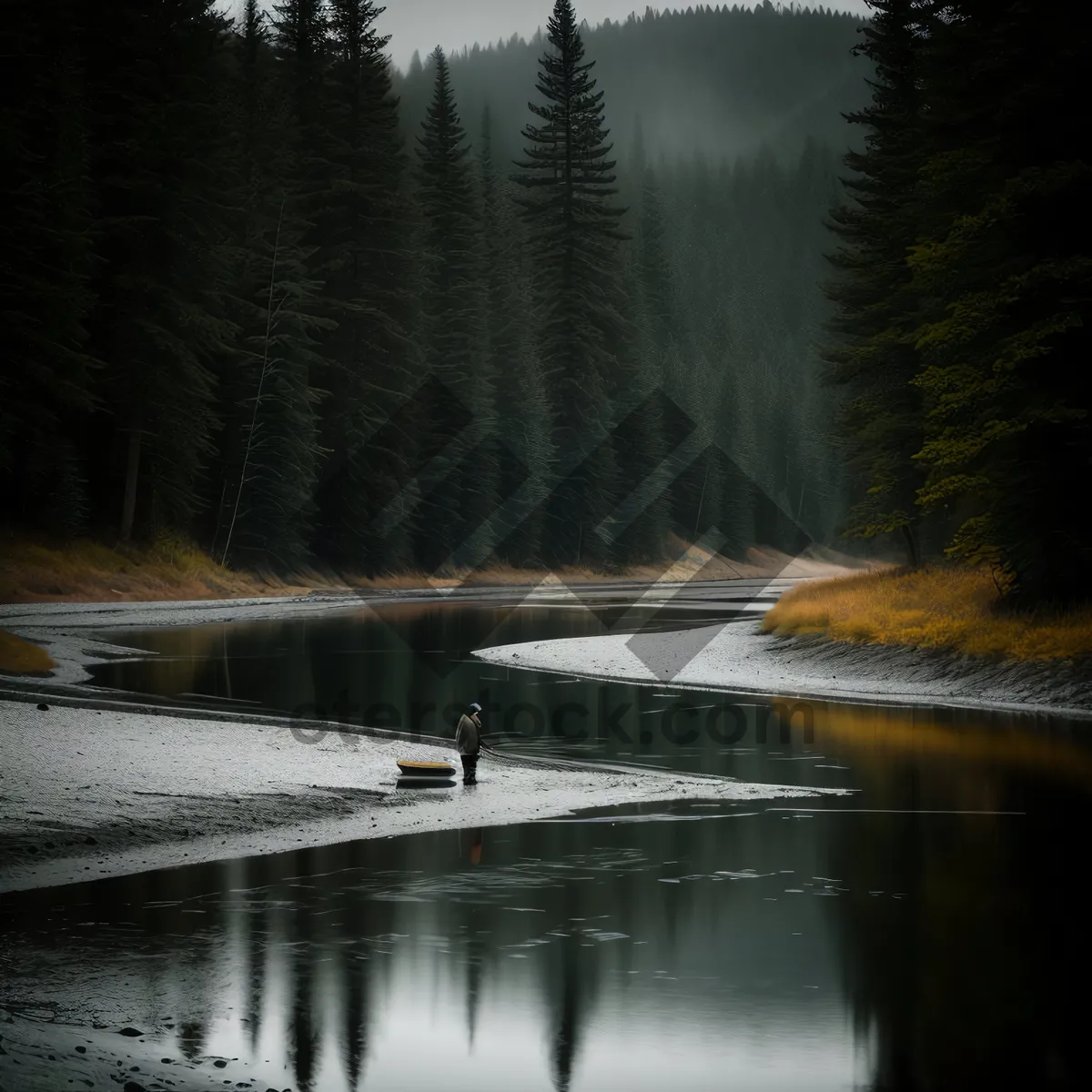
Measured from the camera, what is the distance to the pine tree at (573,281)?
89875 mm

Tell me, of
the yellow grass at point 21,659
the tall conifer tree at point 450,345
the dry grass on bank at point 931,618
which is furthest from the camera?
the tall conifer tree at point 450,345

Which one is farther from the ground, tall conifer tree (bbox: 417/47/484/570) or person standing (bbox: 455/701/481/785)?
tall conifer tree (bbox: 417/47/484/570)

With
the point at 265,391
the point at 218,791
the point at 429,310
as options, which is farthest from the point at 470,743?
the point at 429,310

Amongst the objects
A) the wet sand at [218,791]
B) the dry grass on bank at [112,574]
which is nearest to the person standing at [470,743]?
the wet sand at [218,791]

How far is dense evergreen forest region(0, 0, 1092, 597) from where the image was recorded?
1150 inches

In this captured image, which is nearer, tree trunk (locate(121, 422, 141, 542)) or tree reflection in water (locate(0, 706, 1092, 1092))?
tree reflection in water (locate(0, 706, 1092, 1092))

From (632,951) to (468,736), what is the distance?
726 cm

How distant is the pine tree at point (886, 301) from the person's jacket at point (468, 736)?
22.5 metres

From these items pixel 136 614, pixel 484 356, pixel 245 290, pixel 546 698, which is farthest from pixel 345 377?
pixel 546 698

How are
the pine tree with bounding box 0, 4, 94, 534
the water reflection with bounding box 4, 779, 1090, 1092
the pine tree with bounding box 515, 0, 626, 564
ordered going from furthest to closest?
the pine tree with bounding box 515, 0, 626, 564
the pine tree with bounding box 0, 4, 94, 534
the water reflection with bounding box 4, 779, 1090, 1092

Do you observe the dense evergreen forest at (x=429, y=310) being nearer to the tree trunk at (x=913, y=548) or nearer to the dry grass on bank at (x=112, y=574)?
the tree trunk at (x=913, y=548)

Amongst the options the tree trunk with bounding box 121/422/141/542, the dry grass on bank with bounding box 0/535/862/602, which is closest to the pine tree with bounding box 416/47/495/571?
the dry grass on bank with bounding box 0/535/862/602

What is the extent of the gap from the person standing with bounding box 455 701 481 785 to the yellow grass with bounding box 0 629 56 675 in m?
11.7

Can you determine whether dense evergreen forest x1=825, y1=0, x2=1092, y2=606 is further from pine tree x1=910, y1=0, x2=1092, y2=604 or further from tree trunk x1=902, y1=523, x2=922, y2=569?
tree trunk x1=902, y1=523, x2=922, y2=569
